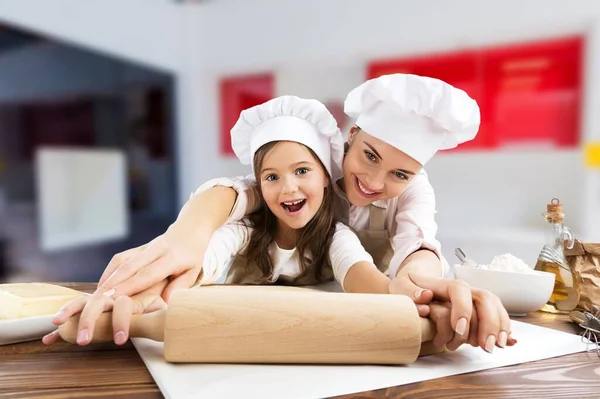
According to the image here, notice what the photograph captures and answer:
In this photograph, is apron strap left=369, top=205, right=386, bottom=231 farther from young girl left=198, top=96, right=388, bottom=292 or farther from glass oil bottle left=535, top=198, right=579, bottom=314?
glass oil bottle left=535, top=198, right=579, bottom=314

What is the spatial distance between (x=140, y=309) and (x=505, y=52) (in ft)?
7.66

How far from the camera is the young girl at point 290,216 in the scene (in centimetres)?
68

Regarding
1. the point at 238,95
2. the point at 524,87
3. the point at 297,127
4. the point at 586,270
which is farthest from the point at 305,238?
the point at 238,95

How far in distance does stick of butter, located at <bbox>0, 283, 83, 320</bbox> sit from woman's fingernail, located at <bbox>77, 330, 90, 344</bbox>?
93mm

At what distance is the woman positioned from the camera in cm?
57

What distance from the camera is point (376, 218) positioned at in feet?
2.72

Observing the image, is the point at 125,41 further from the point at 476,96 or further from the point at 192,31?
the point at 476,96

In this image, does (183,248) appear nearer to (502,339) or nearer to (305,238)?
(305,238)

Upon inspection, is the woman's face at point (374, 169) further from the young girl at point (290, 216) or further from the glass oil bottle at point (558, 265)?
the glass oil bottle at point (558, 265)

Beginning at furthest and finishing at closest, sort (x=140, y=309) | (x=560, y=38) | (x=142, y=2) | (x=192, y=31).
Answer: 1. (x=192, y=31)
2. (x=142, y=2)
3. (x=560, y=38)
4. (x=140, y=309)

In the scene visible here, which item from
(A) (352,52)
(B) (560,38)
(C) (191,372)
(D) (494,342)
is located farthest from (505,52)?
(C) (191,372)

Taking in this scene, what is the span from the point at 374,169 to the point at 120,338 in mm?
422

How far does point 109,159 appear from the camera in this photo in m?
2.51

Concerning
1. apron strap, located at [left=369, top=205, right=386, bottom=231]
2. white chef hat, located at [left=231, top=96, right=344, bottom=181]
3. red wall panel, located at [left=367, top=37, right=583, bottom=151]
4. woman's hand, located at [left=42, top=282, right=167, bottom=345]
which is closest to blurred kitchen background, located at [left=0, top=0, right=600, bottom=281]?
red wall panel, located at [left=367, top=37, right=583, bottom=151]
